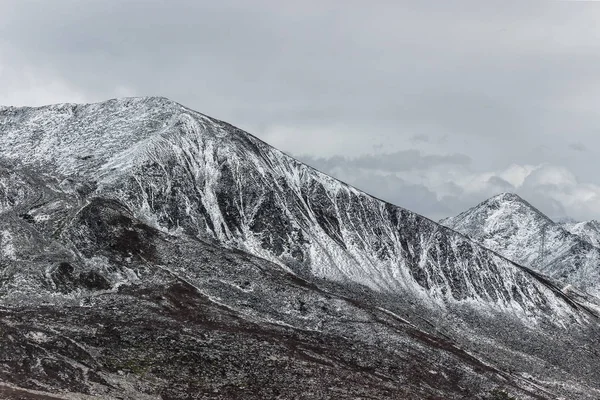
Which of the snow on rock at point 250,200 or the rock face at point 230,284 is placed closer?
the rock face at point 230,284

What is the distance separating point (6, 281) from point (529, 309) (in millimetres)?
120637

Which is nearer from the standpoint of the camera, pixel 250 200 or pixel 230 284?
pixel 230 284

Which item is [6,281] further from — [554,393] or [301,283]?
[554,393]

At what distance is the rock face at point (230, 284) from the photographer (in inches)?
3189

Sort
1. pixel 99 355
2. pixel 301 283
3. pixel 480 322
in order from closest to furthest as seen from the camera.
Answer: pixel 99 355 < pixel 301 283 < pixel 480 322

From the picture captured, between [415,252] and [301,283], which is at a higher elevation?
[415,252]

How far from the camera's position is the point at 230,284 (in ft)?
375

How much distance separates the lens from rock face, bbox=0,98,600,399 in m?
81.0

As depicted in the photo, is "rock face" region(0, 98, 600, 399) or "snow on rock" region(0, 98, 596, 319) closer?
"rock face" region(0, 98, 600, 399)

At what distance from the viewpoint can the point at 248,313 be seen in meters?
106

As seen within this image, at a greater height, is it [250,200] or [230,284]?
[250,200]

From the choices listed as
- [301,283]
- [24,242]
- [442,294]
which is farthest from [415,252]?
[24,242]

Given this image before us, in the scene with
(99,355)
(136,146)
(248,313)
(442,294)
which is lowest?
(99,355)

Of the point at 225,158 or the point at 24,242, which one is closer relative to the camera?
the point at 24,242
